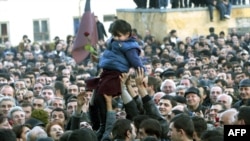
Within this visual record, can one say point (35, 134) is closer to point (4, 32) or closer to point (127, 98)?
point (127, 98)

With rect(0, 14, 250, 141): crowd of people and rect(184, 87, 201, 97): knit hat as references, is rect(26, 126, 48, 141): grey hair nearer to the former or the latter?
rect(0, 14, 250, 141): crowd of people

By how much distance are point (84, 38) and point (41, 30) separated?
2693 centimetres

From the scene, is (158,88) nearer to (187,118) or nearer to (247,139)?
(187,118)

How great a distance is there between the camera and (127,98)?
11258mm

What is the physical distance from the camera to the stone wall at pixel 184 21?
30688 mm

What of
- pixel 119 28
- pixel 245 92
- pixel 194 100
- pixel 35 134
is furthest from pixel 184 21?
pixel 119 28

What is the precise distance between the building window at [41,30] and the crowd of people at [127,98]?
18938mm

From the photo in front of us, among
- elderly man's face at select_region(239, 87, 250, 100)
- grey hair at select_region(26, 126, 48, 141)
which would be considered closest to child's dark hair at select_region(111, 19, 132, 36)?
grey hair at select_region(26, 126, 48, 141)

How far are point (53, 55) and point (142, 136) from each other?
17410 millimetres

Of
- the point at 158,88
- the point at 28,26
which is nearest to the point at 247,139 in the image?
the point at 158,88

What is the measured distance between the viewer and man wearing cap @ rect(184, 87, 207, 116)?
572 inches

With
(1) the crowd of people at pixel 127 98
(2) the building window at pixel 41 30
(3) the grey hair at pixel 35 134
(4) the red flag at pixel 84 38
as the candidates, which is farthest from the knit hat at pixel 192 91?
(2) the building window at pixel 41 30

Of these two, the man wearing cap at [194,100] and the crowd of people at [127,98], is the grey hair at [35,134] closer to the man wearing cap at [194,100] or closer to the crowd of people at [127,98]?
the crowd of people at [127,98]

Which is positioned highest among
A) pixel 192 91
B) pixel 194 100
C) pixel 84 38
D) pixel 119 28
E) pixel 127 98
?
pixel 119 28
